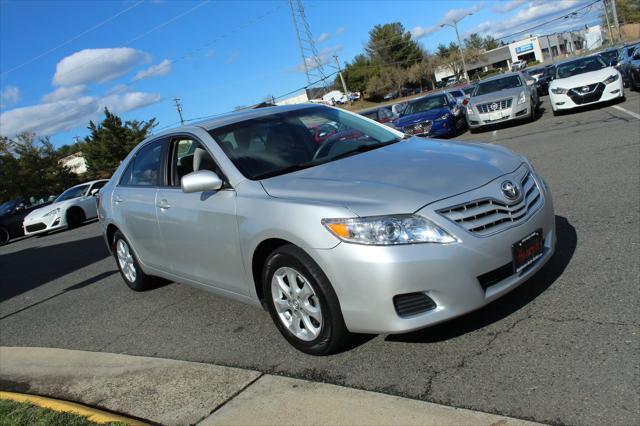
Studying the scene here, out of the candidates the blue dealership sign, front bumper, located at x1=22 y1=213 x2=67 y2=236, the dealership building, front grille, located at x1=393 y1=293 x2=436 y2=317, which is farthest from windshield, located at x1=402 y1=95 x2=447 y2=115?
the blue dealership sign

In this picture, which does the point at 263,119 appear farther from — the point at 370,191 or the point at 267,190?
the point at 370,191

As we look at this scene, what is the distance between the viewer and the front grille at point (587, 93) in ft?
49.5

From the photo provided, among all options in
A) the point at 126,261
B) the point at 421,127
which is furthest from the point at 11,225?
the point at 126,261

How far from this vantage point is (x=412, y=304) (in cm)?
331

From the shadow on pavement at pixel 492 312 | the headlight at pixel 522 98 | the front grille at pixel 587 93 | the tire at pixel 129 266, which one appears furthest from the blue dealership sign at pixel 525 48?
the shadow on pavement at pixel 492 312

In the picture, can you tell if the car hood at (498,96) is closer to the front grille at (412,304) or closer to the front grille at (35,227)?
the front grille at (35,227)

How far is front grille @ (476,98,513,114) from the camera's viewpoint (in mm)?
16131

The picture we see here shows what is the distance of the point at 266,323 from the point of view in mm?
4730

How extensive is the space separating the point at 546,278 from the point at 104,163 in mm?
58772

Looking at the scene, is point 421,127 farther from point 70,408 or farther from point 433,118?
point 70,408

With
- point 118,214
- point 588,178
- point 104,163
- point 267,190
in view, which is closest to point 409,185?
point 267,190

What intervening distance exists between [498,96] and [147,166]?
42.7 ft

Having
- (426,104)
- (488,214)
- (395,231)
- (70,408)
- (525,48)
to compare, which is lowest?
(70,408)

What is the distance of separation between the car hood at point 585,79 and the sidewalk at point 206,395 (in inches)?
566
